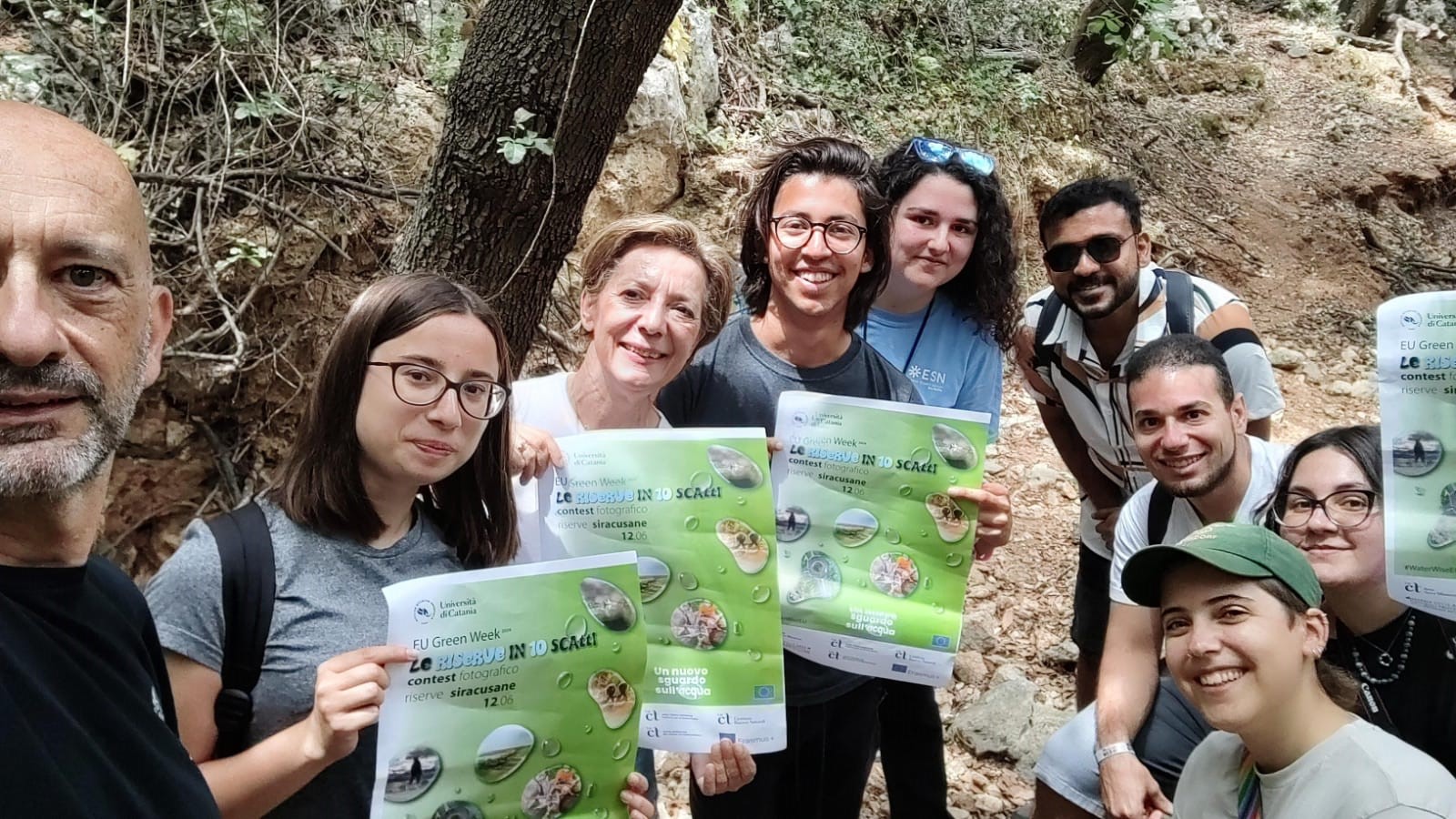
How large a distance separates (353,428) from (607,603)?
55 centimetres

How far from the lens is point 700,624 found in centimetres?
181

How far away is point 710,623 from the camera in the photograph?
182 cm

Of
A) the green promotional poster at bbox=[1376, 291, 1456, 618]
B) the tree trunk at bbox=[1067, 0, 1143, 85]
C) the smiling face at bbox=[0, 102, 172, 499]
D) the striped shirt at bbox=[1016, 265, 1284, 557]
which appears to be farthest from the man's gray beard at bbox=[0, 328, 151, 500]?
the tree trunk at bbox=[1067, 0, 1143, 85]

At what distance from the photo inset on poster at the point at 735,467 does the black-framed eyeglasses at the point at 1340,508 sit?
1255mm

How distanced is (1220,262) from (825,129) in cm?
413

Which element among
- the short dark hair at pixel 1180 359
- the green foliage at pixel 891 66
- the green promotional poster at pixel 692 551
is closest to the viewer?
the green promotional poster at pixel 692 551

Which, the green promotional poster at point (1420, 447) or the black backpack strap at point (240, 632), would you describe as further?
the green promotional poster at point (1420, 447)

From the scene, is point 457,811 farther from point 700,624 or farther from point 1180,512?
point 1180,512

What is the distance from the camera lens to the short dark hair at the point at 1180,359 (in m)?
2.35

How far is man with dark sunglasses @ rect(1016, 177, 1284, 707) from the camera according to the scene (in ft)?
9.12

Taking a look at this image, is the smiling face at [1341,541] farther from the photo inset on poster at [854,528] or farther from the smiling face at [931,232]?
the smiling face at [931,232]

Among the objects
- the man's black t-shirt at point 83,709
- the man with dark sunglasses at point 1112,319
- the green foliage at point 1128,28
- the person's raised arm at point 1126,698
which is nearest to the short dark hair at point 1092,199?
the man with dark sunglasses at point 1112,319

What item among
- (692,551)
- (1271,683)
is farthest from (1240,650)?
(692,551)

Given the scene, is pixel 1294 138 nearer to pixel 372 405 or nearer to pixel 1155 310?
pixel 1155 310
